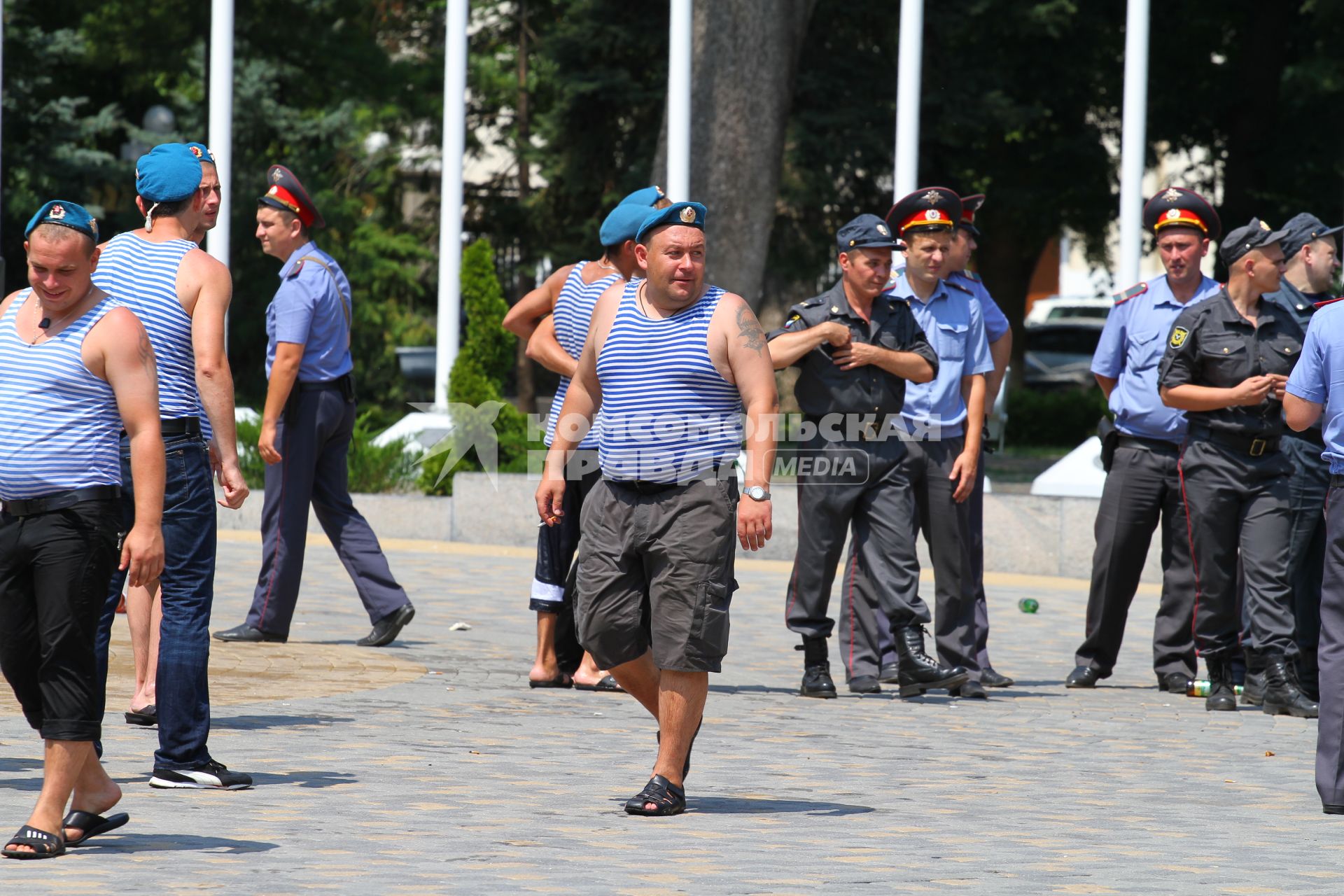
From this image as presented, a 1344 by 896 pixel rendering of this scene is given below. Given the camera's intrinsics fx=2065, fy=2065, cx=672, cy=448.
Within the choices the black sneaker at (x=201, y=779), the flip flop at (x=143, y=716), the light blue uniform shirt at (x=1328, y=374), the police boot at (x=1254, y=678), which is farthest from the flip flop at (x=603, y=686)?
the light blue uniform shirt at (x=1328, y=374)

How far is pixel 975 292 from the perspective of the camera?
31.9 feet

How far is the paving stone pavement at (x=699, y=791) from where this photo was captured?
537cm

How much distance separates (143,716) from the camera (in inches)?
302

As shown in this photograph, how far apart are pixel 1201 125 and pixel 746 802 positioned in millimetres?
25466

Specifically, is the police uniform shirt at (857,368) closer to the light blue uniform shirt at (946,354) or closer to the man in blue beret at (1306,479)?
the light blue uniform shirt at (946,354)

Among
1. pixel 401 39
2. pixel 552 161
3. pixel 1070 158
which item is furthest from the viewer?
pixel 401 39

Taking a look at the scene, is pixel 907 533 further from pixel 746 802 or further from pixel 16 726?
pixel 16 726

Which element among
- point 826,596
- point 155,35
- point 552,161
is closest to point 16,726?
point 826,596

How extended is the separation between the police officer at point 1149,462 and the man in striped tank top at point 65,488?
17.7 feet

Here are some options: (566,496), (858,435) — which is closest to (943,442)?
(858,435)

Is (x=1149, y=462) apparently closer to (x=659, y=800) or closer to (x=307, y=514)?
(x=307, y=514)

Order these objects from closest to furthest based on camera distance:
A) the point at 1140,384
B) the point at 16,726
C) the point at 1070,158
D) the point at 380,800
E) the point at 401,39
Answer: the point at 380,800 < the point at 16,726 < the point at 1140,384 < the point at 1070,158 < the point at 401,39

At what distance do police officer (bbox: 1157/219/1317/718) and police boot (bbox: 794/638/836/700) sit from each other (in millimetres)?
1708

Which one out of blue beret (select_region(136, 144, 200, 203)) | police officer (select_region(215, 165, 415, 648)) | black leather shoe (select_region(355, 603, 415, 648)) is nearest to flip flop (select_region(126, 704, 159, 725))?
blue beret (select_region(136, 144, 200, 203))
